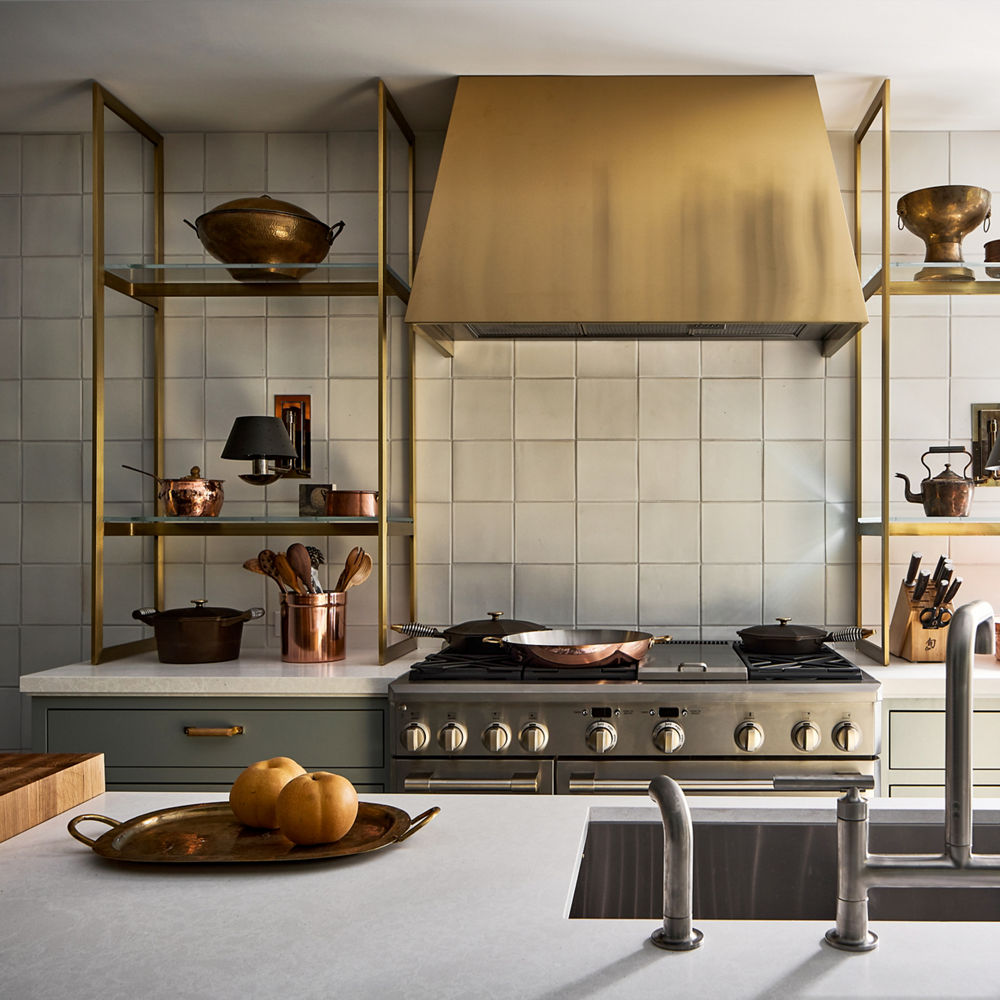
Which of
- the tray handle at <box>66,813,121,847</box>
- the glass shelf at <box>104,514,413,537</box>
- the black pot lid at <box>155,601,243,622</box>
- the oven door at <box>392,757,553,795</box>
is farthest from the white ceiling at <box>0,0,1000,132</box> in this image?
the tray handle at <box>66,813,121,847</box>

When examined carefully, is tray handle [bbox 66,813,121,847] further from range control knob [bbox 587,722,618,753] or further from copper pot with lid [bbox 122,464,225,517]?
copper pot with lid [bbox 122,464,225,517]

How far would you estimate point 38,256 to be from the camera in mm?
3074

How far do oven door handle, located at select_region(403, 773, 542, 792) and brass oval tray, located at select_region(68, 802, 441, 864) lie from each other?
3.18 ft

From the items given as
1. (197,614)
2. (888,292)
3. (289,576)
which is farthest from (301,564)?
(888,292)

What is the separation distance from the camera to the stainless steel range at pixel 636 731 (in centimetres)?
229

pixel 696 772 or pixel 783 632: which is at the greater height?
pixel 783 632

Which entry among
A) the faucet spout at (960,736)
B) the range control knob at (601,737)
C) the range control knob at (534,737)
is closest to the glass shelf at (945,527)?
the range control knob at (601,737)

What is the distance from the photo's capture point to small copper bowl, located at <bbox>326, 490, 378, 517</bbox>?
2.70m

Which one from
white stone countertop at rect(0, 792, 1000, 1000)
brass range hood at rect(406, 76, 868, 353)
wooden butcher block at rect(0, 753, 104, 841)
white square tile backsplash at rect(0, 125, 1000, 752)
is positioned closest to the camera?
white stone countertop at rect(0, 792, 1000, 1000)

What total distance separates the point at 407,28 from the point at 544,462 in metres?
1.23

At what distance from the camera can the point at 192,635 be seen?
2607 millimetres

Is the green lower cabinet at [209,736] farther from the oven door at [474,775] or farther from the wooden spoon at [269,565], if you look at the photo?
the wooden spoon at [269,565]

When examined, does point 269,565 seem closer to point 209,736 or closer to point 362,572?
point 362,572

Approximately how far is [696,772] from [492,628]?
65cm
